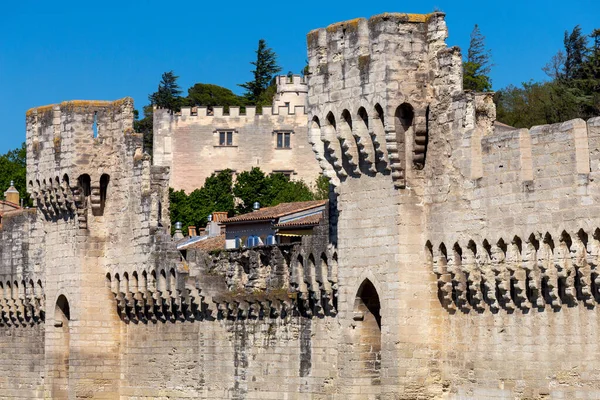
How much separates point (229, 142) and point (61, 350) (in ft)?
160

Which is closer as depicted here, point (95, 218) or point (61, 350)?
point (95, 218)

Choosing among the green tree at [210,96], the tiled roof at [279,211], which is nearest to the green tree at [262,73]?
the green tree at [210,96]

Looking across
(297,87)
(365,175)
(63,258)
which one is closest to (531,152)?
(365,175)

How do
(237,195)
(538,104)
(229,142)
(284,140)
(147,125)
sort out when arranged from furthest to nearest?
(147,125) → (229,142) → (284,140) → (237,195) → (538,104)

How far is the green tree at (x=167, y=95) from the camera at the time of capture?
11162 cm

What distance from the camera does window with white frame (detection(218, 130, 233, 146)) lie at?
93.4 metres

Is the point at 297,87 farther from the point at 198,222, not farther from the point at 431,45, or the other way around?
the point at 431,45

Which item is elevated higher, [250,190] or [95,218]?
[250,190]

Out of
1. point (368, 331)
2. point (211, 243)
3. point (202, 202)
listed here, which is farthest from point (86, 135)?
point (202, 202)

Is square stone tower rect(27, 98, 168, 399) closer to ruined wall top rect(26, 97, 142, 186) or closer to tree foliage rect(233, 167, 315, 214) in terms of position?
ruined wall top rect(26, 97, 142, 186)

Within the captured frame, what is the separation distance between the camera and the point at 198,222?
262 feet

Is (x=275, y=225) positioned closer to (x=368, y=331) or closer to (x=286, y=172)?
(x=368, y=331)

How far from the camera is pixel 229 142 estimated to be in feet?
307

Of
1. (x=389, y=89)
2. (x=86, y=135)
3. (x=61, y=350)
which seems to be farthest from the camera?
(x=61, y=350)
